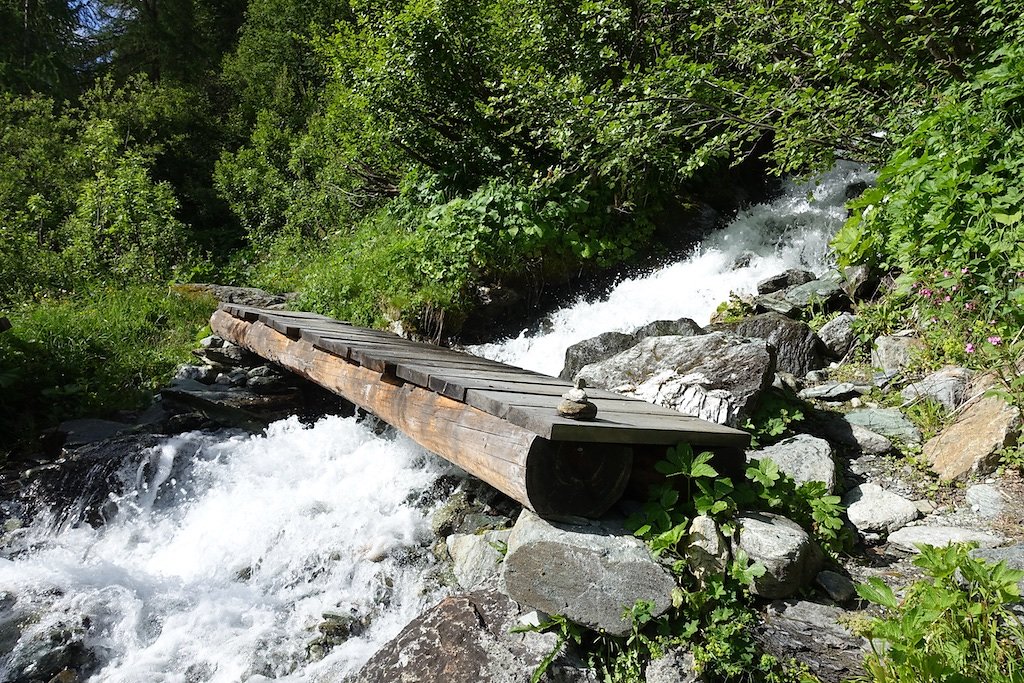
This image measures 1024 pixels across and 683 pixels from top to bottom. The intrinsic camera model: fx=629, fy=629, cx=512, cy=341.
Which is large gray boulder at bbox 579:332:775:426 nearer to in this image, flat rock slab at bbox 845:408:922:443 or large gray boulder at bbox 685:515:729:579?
flat rock slab at bbox 845:408:922:443

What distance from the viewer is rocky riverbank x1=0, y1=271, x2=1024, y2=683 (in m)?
2.52

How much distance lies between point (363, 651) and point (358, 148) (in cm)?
1030

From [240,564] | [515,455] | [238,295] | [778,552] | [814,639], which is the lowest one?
[240,564]

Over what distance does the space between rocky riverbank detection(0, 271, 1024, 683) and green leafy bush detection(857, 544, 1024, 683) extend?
237mm

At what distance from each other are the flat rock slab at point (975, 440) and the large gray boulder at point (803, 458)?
0.58m

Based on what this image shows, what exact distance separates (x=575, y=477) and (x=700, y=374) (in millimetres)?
1864

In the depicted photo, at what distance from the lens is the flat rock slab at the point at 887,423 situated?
3.84m

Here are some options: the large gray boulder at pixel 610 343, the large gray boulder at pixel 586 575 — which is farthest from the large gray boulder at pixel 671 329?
the large gray boulder at pixel 586 575

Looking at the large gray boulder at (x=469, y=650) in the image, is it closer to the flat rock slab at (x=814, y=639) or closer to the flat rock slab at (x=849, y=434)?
the flat rock slab at (x=814, y=639)

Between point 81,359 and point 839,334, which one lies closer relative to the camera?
point 839,334

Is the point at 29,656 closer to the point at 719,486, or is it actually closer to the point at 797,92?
the point at 719,486

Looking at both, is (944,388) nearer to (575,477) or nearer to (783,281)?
(575,477)

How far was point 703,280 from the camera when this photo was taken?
8.04m

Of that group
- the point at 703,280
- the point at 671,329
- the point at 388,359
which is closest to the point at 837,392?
the point at 671,329
